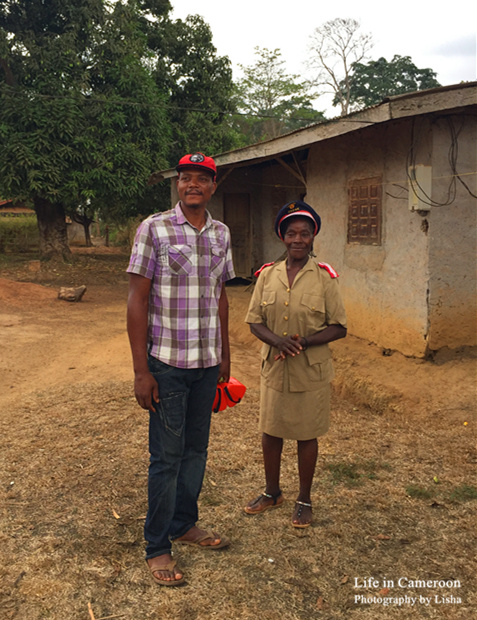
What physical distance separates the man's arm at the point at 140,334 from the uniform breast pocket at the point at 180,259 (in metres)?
0.13

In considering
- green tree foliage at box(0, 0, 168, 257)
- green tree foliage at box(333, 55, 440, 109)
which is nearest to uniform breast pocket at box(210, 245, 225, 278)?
green tree foliage at box(0, 0, 168, 257)

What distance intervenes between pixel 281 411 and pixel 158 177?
33.3 feet

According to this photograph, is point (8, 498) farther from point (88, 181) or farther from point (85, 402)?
point (88, 181)

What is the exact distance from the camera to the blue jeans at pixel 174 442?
7.89 feet

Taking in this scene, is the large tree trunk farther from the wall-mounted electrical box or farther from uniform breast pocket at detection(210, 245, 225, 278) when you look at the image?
uniform breast pocket at detection(210, 245, 225, 278)

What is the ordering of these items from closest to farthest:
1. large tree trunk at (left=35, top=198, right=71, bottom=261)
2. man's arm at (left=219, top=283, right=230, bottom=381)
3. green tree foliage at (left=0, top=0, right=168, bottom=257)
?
man's arm at (left=219, top=283, right=230, bottom=381) → green tree foliage at (left=0, top=0, right=168, bottom=257) → large tree trunk at (left=35, top=198, right=71, bottom=261)

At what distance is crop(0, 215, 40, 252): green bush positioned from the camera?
2359 cm

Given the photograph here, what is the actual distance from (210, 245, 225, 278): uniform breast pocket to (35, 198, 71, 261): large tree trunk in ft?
48.7

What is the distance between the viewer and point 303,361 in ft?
9.54

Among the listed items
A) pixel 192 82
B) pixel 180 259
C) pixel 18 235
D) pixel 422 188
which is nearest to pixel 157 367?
pixel 180 259

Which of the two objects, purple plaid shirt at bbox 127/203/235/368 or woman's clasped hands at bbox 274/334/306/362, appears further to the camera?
woman's clasped hands at bbox 274/334/306/362

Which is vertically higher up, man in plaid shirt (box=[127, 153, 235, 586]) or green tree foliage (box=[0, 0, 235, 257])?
green tree foliage (box=[0, 0, 235, 257])

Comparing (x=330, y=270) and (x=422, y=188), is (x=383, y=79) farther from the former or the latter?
(x=330, y=270)

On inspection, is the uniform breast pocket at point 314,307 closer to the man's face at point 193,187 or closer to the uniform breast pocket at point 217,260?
the uniform breast pocket at point 217,260
